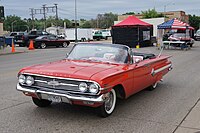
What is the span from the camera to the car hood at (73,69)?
520 centimetres

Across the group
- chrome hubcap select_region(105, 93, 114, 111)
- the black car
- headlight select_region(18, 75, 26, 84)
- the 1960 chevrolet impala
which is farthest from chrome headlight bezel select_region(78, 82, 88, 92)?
the black car

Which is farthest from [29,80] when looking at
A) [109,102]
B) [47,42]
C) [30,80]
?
[47,42]

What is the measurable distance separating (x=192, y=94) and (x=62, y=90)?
13.2ft

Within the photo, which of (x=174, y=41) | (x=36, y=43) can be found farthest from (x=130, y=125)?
(x=36, y=43)

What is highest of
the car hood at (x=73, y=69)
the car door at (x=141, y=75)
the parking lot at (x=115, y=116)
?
the car hood at (x=73, y=69)

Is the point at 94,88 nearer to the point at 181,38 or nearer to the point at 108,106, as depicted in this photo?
the point at 108,106

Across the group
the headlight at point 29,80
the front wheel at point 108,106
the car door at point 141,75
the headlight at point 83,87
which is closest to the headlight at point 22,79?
the headlight at point 29,80

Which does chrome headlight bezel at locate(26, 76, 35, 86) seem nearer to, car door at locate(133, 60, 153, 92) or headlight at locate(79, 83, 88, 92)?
headlight at locate(79, 83, 88, 92)

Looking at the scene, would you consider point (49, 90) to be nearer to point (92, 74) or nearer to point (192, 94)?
point (92, 74)

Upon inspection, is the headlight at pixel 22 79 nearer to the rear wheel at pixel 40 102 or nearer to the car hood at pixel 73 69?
the car hood at pixel 73 69

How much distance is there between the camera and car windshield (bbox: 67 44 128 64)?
21.2 ft

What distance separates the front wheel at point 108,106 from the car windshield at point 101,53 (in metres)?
0.92

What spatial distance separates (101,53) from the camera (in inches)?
261

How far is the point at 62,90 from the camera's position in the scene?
5.26 m
